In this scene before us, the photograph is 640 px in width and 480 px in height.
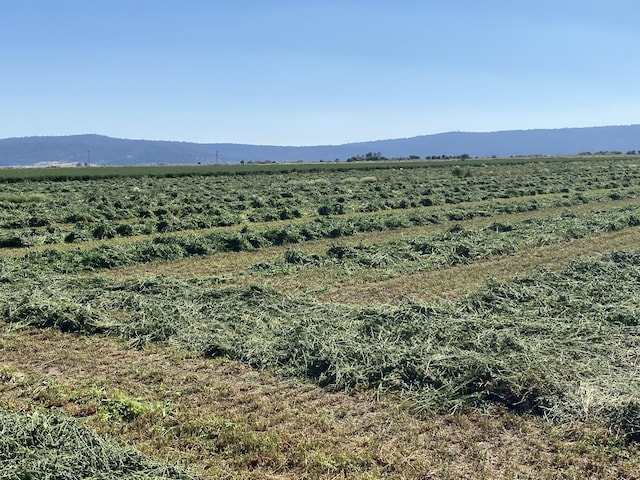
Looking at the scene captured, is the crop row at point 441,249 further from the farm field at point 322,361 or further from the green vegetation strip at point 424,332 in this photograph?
the green vegetation strip at point 424,332

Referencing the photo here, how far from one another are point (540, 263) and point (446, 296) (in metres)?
4.69

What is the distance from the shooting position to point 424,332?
8.92 meters

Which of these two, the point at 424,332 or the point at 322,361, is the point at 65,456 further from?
the point at 424,332

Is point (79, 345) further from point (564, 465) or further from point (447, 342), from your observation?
point (564, 465)

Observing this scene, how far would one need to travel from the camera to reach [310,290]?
1234cm

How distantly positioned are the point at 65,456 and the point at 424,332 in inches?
218

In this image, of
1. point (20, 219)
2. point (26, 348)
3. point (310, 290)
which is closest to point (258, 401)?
point (26, 348)

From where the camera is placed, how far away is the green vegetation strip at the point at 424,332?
7.02 m

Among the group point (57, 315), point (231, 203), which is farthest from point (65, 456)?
point (231, 203)

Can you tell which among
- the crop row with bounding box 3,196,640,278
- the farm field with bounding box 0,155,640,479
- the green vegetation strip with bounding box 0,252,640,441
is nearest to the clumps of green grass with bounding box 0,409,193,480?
the farm field with bounding box 0,155,640,479

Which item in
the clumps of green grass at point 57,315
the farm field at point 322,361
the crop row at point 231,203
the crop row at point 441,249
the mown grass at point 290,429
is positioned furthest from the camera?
the crop row at point 231,203

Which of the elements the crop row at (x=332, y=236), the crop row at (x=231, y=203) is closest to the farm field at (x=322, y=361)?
the crop row at (x=332, y=236)

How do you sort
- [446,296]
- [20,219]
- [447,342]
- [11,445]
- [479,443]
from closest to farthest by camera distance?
[11,445]
[479,443]
[447,342]
[446,296]
[20,219]

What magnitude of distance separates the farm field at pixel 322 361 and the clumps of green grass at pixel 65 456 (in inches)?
0.8
